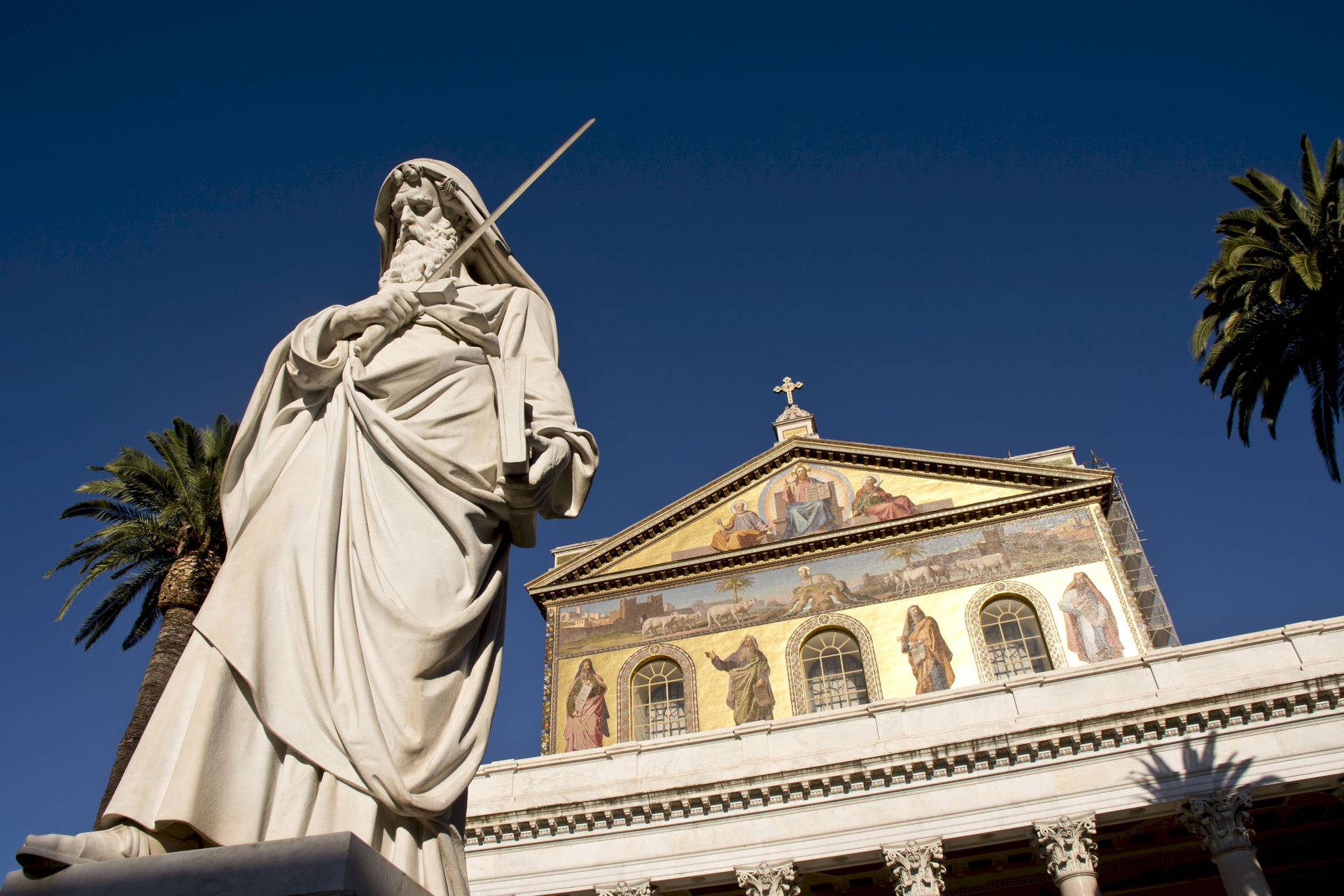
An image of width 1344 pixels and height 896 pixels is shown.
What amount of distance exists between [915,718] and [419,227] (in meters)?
16.0

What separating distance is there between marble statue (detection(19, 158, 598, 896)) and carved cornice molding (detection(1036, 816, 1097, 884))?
14899 millimetres

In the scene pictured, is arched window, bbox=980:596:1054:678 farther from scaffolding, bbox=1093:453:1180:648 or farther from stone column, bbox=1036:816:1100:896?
stone column, bbox=1036:816:1100:896

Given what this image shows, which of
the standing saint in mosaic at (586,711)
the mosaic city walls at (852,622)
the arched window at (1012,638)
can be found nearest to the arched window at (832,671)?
the mosaic city walls at (852,622)

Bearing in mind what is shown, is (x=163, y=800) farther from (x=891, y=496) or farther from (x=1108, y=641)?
(x=891, y=496)

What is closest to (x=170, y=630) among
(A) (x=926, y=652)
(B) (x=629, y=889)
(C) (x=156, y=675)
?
(C) (x=156, y=675)

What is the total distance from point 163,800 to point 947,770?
52.5 ft

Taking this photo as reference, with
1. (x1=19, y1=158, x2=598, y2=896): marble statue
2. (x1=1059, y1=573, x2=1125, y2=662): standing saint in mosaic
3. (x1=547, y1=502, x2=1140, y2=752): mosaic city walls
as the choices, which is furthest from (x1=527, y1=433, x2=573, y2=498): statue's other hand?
(x1=1059, y1=573, x2=1125, y2=662): standing saint in mosaic

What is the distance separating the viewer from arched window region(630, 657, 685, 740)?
23.1 metres

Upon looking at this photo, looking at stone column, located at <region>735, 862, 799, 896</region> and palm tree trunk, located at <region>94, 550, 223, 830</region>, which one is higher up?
palm tree trunk, located at <region>94, 550, 223, 830</region>

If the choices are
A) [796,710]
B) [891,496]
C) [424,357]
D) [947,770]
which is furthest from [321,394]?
[891,496]

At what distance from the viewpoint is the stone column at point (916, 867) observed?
50.1ft

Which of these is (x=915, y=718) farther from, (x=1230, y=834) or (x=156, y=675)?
(x=156, y=675)

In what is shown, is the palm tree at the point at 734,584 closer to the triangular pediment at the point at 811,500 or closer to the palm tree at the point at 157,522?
the triangular pediment at the point at 811,500

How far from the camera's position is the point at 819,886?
18.8m
